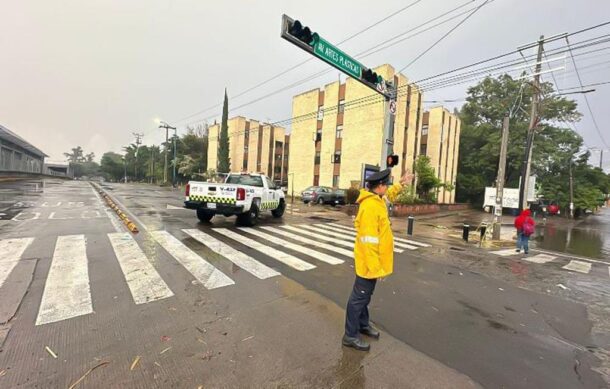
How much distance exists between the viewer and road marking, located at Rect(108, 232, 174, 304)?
4133 mm

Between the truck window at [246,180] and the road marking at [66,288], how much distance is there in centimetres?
603

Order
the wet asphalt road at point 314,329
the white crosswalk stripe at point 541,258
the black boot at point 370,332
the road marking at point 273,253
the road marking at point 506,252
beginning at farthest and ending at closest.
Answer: the road marking at point 506,252, the white crosswalk stripe at point 541,258, the road marking at point 273,253, the black boot at point 370,332, the wet asphalt road at point 314,329

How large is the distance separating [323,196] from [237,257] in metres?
18.2

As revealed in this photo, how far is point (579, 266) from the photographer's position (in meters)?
8.36

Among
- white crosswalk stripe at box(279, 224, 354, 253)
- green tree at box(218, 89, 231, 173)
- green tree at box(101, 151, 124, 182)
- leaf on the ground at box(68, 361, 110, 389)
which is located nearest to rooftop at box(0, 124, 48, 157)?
green tree at box(218, 89, 231, 173)

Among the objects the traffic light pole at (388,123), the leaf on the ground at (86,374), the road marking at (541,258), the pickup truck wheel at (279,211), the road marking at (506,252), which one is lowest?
the road marking at (541,258)

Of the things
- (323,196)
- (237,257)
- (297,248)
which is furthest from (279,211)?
(323,196)

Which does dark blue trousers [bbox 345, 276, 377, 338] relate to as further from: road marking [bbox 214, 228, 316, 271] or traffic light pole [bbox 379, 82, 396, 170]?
traffic light pole [bbox 379, 82, 396, 170]

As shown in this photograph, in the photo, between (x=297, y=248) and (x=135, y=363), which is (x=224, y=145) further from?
(x=135, y=363)

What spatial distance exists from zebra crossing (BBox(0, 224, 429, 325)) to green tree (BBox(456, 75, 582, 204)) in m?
28.8

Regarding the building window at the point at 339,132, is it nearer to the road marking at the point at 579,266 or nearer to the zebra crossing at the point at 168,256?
the zebra crossing at the point at 168,256

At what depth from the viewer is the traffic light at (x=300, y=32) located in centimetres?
830

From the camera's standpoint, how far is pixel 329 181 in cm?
3184

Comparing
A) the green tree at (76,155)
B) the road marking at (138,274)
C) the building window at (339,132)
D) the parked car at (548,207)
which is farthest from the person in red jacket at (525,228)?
the green tree at (76,155)
